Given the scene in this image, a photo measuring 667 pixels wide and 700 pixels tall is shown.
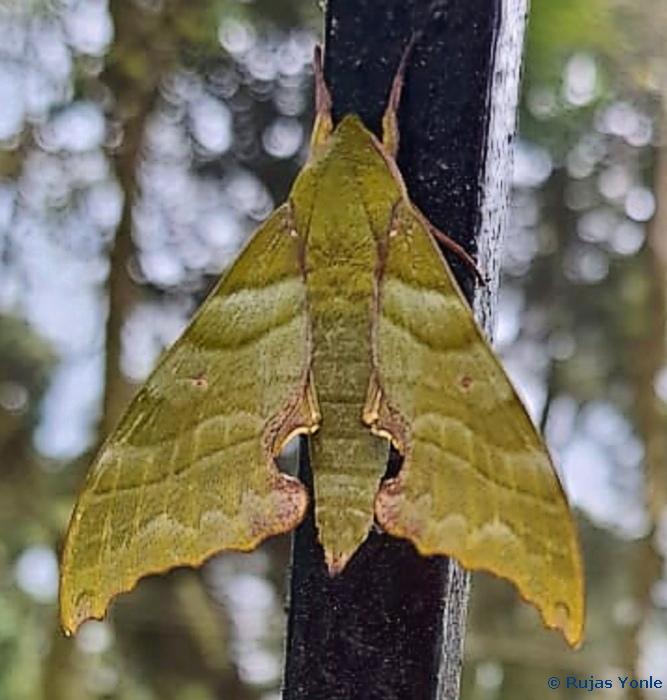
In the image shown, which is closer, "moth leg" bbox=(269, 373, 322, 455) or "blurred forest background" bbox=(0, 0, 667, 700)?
"moth leg" bbox=(269, 373, 322, 455)

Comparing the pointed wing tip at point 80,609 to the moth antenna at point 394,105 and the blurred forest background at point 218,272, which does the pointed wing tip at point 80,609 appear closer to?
the moth antenna at point 394,105

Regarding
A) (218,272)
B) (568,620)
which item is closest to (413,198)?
(568,620)

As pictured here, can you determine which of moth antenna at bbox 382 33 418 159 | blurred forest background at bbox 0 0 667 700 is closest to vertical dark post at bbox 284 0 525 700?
moth antenna at bbox 382 33 418 159

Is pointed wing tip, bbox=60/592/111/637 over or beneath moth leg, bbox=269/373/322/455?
beneath

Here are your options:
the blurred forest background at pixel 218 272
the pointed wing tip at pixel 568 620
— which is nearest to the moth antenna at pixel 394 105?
the pointed wing tip at pixel 568 620

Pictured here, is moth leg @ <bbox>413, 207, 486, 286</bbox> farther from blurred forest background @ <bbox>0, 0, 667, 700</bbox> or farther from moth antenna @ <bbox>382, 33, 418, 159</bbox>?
blurred forest background @ <bbox>0, 0, 667, 700</bbox>

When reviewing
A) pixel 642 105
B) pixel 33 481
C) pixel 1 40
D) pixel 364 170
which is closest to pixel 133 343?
pixel 33 481

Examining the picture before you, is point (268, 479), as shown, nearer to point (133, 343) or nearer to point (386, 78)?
point (386, 78)

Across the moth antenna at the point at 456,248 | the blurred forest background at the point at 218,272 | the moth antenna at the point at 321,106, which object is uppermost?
the moth antenna at the point at 321,106
